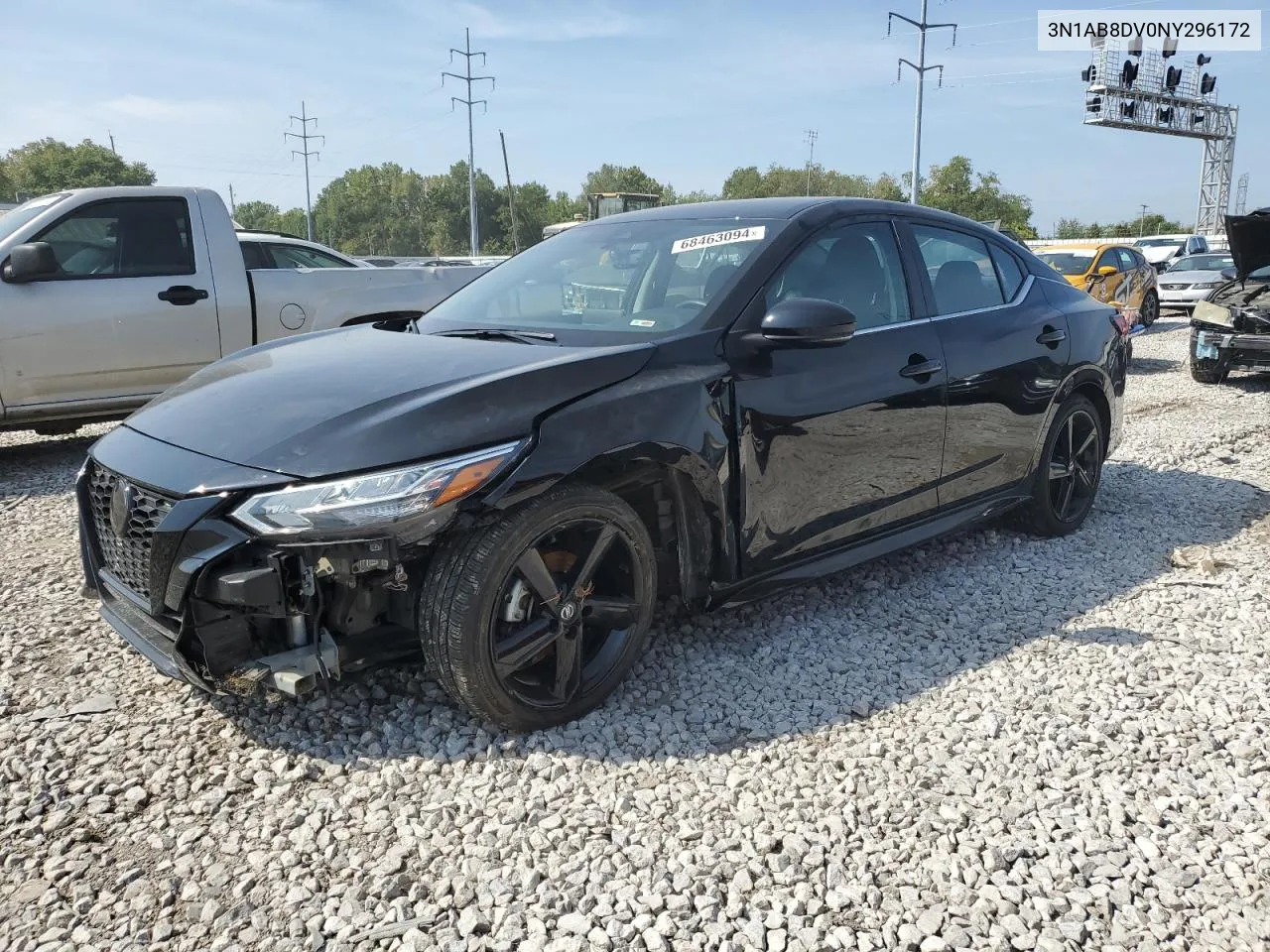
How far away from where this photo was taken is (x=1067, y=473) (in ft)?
16.1

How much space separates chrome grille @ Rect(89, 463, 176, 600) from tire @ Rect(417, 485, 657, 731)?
2.58 feet

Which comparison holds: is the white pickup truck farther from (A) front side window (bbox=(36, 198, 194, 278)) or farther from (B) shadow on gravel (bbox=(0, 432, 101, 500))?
(B) shadow on gravel (bbox=(0, 432, 101, 500))

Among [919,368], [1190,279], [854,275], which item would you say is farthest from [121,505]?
[1190,279]

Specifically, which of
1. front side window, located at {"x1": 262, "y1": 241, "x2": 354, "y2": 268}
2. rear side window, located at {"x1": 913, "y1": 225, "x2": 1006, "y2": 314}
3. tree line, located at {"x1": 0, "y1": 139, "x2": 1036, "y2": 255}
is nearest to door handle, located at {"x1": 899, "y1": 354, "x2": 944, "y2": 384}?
rear side window, located at {"x1": 913, "y1": 225, "x2": 1006, "y2": 314}

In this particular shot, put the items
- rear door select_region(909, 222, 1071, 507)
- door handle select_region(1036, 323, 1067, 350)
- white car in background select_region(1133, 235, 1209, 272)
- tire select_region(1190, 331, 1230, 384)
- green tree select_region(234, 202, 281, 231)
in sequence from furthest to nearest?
green tree select_region(234, 202, 281, 231)
white car in background select_region(1133, 235, 1209, 272)
tire select_region(1190, 331, 1230, 384)
door handle select_region(1036, 323, 1067, 350)
rear door select_region(909, 222, 1071, 507)

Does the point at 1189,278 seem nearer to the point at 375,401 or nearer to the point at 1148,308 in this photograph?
the point at 1148,308

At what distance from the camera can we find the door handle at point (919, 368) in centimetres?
381

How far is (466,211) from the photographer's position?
4336 inches

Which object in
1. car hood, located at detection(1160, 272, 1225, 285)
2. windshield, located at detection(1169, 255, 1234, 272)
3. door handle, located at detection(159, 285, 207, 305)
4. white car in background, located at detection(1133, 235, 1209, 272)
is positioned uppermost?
white car in background, located at detection(1133, 235, 1209, 272)

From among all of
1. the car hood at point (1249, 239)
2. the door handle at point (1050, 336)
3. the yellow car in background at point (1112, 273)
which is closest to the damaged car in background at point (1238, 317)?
the car hood at point (1249, 239)

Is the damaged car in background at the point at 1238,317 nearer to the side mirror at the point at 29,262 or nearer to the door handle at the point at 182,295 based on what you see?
the door handle at the point at 182,295

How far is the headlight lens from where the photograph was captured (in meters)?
2.49

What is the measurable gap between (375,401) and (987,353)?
9.04 ft

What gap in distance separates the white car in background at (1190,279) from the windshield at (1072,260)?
4.62 meters
